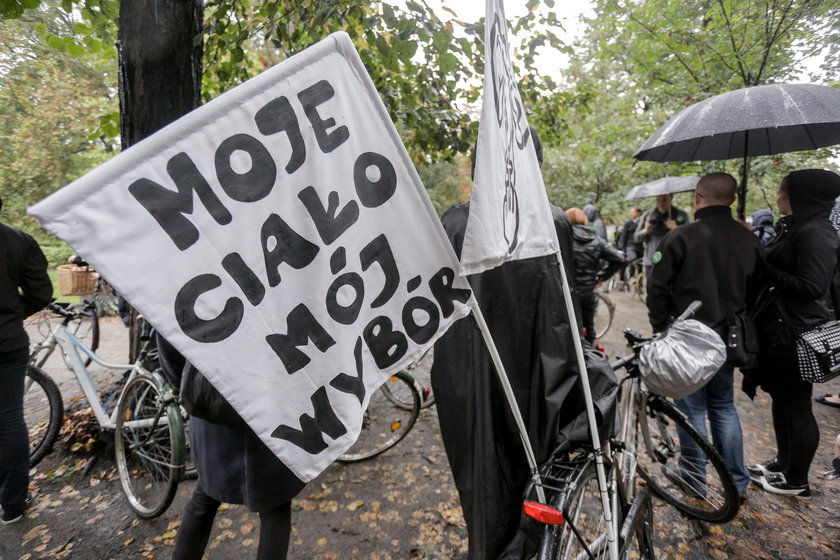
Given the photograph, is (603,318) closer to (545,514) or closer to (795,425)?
(795,425)

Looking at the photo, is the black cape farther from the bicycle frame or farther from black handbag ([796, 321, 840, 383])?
the bicycle frame

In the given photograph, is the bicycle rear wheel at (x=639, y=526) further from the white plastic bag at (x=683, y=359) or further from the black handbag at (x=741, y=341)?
the black handbag at (x=741, y=341)

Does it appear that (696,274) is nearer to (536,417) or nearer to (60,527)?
(536,417)

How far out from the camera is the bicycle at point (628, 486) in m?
1.72

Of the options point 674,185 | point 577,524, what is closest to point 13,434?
point 577,524

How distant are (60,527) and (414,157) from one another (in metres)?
4.50

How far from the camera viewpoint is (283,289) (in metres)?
1.09

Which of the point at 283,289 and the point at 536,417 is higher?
the point at 283,289

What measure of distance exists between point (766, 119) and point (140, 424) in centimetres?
453

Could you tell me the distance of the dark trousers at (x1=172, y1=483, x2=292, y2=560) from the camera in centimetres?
189

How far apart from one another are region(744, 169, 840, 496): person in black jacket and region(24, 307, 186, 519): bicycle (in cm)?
390

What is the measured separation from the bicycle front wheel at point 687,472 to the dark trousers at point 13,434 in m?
3.91

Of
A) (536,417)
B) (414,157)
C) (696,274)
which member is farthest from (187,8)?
(696,274)

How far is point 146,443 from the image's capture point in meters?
3.08
